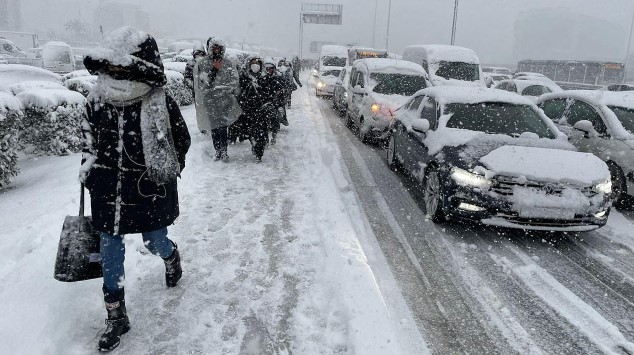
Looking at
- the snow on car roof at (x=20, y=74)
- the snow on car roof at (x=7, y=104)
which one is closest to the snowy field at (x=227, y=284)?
the snow on car roof at (x=7, y=104)

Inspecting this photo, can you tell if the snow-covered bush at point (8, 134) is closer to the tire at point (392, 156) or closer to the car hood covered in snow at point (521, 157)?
the car hood covered in snow at point (521, 157)

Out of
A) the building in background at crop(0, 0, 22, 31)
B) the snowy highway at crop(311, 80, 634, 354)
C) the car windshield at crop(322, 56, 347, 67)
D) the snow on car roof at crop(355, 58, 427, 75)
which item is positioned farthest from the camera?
the building in background at crop(0, 0, 22, 31)

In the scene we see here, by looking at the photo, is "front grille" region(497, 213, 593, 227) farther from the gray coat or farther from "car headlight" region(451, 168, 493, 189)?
the gray coat

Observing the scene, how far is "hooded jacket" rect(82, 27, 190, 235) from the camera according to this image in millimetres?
2701

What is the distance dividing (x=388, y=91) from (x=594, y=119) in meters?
4.75

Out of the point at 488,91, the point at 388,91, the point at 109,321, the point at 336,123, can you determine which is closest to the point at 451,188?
the point at 488,91

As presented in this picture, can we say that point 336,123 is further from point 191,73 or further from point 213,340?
point 213,340

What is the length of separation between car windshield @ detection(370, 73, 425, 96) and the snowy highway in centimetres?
522

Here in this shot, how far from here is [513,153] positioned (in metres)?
5.10

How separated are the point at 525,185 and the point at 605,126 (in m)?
3.22

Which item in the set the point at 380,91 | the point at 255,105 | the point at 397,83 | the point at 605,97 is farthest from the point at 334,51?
the point at 605,97

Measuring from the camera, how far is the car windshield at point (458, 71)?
1442 cm

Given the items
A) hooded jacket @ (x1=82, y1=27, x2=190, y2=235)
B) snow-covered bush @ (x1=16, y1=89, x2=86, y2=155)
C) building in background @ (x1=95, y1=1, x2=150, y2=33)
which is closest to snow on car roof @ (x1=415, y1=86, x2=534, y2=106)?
hooded jacket @ (x1=82, y1=27, x2=190, y2=235)

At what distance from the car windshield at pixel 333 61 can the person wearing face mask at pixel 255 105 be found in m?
15.5
